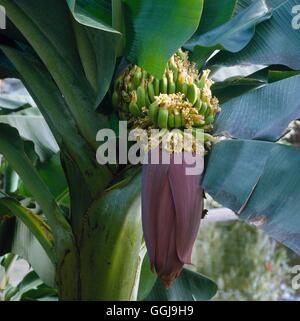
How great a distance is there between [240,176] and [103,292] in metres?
0.42

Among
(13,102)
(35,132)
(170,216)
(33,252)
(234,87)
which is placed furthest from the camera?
(13,102)

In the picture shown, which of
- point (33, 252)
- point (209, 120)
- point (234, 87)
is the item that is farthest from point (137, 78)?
point (33, 252)

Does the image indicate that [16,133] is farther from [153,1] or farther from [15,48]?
[153,1]

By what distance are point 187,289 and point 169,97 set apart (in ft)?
2.14

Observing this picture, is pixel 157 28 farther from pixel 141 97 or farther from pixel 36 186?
pixel 36 186

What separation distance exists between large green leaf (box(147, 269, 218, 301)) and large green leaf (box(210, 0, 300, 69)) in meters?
0.56

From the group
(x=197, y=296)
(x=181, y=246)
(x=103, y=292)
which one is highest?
(x=181, y=246)

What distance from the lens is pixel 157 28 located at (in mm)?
1067

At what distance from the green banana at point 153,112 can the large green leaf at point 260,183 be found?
0.12 meters

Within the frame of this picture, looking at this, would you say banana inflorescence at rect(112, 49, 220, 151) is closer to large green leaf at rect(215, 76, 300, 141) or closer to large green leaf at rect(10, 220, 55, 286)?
large green leaf at rect(215, 76, 300, 141)

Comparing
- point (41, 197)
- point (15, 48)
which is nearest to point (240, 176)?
point (41, 197)

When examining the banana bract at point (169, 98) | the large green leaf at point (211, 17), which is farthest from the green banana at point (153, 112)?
the large green leaf at point (211, 17)

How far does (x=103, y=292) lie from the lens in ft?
4.03

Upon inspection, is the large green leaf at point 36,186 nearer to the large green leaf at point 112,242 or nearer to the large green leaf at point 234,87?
the large green leaf at point 112,242
